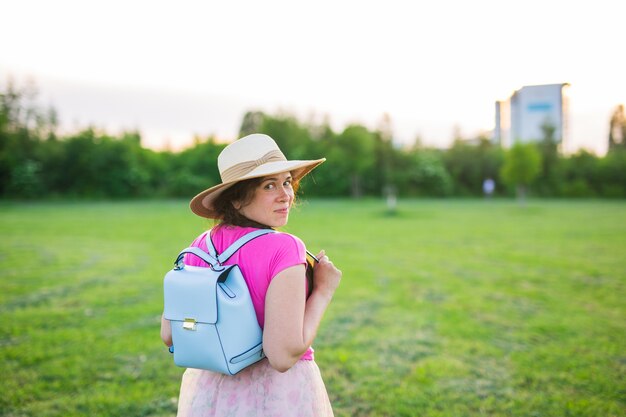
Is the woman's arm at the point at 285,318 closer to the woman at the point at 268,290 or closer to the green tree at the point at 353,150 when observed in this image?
the woman at the point at 268,290

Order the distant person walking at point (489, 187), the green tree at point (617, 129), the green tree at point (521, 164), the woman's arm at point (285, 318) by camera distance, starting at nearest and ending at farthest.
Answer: the woman's arm at point (285, 318), the green tree at point (521, 164), the distant person walking at point (489, 187), the green tree at point (617, 129)

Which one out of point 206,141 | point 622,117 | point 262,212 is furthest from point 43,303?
point 622,117

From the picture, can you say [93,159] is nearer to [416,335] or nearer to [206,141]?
[206,141]

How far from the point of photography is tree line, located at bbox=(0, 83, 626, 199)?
37.5 m

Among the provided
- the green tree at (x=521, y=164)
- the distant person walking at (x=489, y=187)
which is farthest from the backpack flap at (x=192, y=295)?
the distant person walking at (x=489, y=187)

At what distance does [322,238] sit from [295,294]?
11541 millimetres

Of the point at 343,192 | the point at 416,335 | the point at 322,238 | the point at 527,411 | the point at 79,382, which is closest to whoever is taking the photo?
the point at 527,411

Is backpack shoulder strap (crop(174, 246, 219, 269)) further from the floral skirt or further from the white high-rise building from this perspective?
the white high-rise building

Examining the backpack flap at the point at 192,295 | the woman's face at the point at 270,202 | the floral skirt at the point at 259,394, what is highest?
the woman's face at the point at 270,202

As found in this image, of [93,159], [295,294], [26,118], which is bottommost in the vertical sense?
[295,294]

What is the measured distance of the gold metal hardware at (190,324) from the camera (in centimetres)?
134

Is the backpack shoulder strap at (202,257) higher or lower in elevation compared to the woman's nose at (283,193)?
lower

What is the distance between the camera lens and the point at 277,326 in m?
1.30

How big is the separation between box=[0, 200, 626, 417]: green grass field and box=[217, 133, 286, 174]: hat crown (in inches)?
21.7
